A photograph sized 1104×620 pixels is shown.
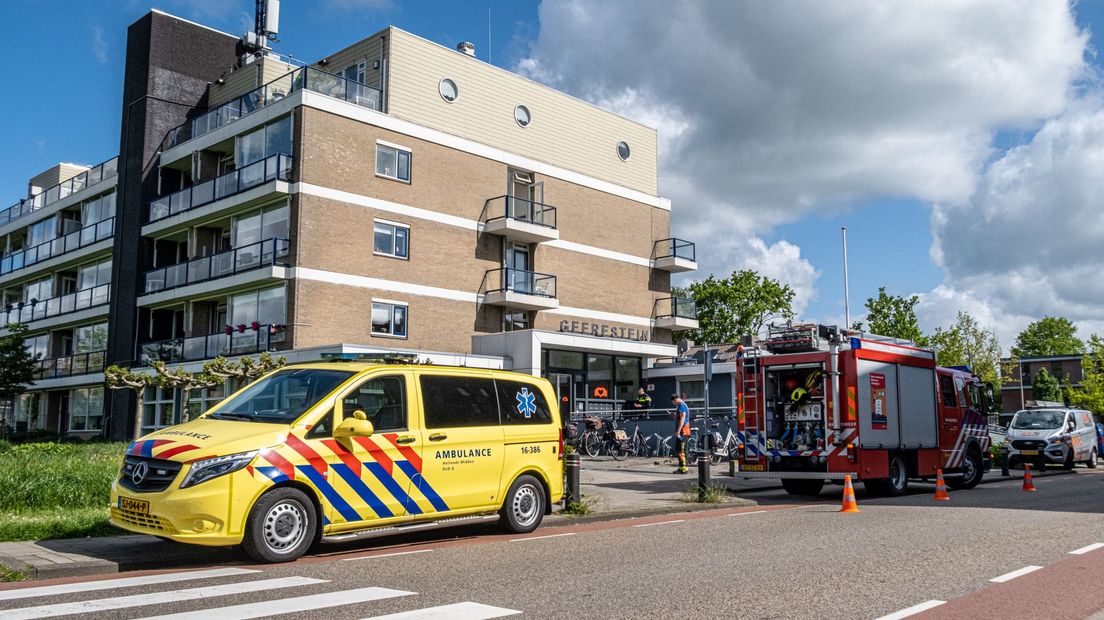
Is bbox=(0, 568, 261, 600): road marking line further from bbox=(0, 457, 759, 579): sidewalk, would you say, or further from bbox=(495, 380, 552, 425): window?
bbox=(495, 380, 552, 425): window

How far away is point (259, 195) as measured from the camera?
29703mm

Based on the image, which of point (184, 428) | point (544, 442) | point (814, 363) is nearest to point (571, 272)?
point (814, 363)

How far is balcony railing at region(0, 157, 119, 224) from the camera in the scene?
39.5 metres

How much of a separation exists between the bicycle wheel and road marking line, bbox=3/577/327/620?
19.7m

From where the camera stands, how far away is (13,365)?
123 feet

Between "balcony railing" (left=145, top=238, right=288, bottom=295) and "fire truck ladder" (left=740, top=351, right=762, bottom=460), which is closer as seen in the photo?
"fire truck ladder" (left=740, top=351, right=762, bottom=460)

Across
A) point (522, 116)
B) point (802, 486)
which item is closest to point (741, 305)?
point (522, 116)

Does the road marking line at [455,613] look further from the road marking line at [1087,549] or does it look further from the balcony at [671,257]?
the balcony at [671,257]

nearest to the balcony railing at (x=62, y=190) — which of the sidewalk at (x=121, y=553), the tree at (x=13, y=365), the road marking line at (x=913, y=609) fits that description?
the tree at (x=13, y=365)

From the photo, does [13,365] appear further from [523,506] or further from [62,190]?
[523,506]

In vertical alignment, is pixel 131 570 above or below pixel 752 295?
below

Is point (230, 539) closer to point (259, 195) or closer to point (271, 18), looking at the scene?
point (259, 195)

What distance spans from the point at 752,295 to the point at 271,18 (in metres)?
36.9

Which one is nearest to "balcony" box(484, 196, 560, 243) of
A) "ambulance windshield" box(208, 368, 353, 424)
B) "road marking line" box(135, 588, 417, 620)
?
"ambulance windshield" box(208, 368, 353, 424)
